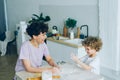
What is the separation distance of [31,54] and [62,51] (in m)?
1.31

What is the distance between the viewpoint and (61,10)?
14.5 ft

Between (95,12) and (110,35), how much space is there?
1.62ft

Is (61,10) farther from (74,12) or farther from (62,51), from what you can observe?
(62,51)

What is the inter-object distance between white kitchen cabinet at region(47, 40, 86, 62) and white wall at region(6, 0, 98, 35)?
57 centimetres

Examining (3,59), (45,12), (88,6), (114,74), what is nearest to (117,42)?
(114,74)

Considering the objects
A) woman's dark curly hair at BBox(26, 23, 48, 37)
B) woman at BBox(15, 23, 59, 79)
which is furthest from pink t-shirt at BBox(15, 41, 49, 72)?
woman's dark curly hair at BBox(26, 23, 48, 37)

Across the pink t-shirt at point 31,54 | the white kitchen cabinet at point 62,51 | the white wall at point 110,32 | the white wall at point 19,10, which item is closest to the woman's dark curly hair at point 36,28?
the pink t-shirt at point 31,54

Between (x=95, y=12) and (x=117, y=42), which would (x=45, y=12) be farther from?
(x=117, y=42)

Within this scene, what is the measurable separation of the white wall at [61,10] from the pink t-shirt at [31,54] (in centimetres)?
149

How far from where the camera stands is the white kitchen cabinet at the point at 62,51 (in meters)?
3.36

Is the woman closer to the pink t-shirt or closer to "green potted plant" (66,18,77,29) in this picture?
the pink t-shirt

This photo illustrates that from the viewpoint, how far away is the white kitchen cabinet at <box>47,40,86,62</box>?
3.36m

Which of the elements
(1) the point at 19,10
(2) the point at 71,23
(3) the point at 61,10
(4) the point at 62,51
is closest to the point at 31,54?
(4) the point at 62,51

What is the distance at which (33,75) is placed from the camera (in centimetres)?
209
